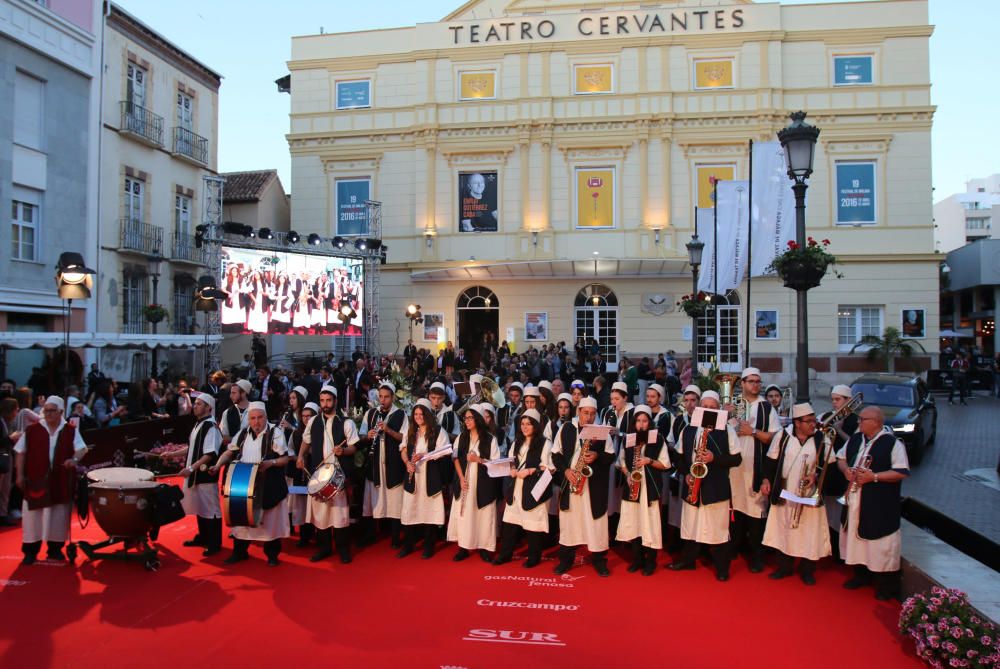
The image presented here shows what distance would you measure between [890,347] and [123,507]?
83.2 ft

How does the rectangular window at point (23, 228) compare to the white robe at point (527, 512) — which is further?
the rectangular window at point (23, 228)

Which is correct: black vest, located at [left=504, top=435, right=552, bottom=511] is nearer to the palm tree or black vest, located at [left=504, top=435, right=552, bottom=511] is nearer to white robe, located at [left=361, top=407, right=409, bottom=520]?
white robe, located at [left=361, top=407, right=409, bottom=520]

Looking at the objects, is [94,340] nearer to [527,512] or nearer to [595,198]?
[527,512]

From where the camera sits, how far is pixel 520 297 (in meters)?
27.4

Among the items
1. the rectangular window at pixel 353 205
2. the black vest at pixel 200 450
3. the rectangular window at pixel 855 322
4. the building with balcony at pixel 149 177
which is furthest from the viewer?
the rectangular window at pixel 353 205

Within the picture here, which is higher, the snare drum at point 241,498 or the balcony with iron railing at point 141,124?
the balcony with iron railing at point 141,124

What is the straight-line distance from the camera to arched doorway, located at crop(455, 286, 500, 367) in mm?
27750

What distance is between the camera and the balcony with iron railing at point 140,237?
23.2 meters

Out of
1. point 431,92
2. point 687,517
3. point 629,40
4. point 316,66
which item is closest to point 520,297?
point 431,92

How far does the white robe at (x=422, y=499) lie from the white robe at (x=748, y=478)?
3.27 meters

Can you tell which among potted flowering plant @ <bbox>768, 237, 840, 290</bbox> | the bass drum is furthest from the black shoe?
potted flowering plant @ <bbox>768, 237, 840, 290</bbox>

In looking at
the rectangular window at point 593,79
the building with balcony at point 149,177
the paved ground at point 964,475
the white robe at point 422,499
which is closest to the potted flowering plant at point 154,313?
the building with balcony at point 149,177

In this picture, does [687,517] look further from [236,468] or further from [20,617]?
[20,617]

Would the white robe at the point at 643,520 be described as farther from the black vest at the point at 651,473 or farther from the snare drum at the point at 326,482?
the snare drum at the point at 326,482
